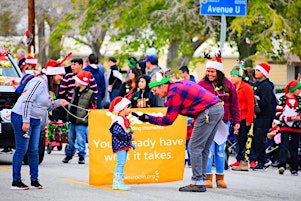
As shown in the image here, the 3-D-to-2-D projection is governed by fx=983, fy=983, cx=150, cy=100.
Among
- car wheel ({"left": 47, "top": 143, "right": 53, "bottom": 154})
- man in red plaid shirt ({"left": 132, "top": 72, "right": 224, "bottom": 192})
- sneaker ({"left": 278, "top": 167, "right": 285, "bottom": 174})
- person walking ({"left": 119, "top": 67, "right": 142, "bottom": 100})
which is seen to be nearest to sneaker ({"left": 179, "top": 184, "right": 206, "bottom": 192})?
man in red plaid shirt ({"left": 132, "top": 72, "right": 224, "bottom": 192})

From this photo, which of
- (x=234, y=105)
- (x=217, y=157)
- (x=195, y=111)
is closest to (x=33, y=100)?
(x=195, y=111)

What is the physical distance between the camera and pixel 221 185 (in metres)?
13.8

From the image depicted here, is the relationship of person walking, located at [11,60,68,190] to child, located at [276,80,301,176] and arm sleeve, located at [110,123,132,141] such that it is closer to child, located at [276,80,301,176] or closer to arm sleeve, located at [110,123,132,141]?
arm sleeve, located at [110,123,132,141]

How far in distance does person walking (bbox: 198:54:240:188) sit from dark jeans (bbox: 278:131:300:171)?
134 inches

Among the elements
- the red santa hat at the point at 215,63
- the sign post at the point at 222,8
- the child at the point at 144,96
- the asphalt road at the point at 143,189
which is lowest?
the asphalt road at the point at 143,189

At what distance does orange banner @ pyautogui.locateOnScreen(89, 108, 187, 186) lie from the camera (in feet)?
44.4

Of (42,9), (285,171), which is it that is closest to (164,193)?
(285,171)

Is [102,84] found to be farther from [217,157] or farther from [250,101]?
[217,157]

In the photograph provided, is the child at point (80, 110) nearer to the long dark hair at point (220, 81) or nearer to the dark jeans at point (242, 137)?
the dark jeans at point (242, 137)

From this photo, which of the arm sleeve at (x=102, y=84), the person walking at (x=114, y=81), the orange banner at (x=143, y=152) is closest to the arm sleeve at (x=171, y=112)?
the orange banner at (x=143, y=152)

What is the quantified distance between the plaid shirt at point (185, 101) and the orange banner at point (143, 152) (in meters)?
1.14

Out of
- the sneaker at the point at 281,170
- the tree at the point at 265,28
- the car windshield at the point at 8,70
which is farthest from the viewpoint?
the tree at the point at 265,28

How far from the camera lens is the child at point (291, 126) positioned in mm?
17234

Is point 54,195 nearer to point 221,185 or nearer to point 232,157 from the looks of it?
point 221,185
